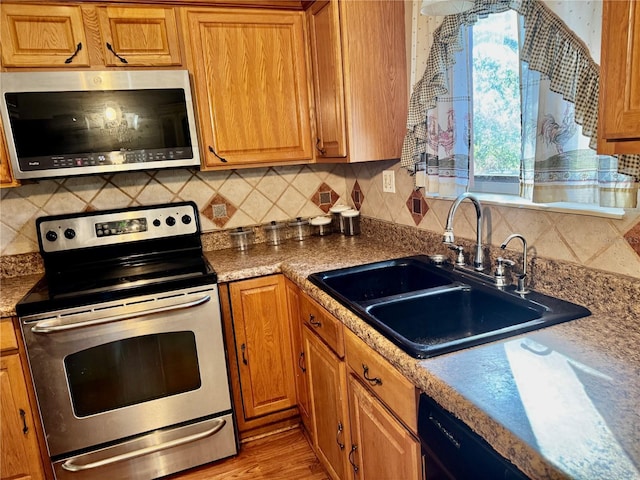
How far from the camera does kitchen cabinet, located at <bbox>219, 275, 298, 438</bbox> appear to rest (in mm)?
2000

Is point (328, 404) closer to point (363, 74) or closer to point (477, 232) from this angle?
point (477, 232)

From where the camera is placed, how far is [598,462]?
2.08ft

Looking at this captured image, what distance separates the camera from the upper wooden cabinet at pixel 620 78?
72 centimetres

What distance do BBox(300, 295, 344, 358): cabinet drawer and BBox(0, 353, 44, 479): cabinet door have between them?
112 cm

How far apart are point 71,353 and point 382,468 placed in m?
1.27

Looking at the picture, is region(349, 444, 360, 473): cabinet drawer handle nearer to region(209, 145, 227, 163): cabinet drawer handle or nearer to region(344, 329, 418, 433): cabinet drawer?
region(344, 329, 418, 433): cabinet drawer

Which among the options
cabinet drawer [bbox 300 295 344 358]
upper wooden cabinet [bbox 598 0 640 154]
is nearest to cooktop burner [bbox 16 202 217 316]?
cabinet drawer [bbox 300 295 344 358]

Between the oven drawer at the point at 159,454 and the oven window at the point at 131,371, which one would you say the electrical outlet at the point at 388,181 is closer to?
the oven window at the point at 131,371

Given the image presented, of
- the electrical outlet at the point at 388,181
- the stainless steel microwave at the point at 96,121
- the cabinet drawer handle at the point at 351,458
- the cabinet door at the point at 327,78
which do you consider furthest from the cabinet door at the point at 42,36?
the cabinet drawer handle at the point at 351,458

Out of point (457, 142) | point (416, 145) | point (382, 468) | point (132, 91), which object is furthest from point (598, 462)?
point (132, 91)

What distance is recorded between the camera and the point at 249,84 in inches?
83.0

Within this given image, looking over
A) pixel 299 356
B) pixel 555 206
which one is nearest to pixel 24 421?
pixel 299 356

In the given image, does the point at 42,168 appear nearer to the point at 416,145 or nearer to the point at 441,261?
the point at 416,145

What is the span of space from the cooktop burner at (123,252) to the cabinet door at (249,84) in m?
0.43
